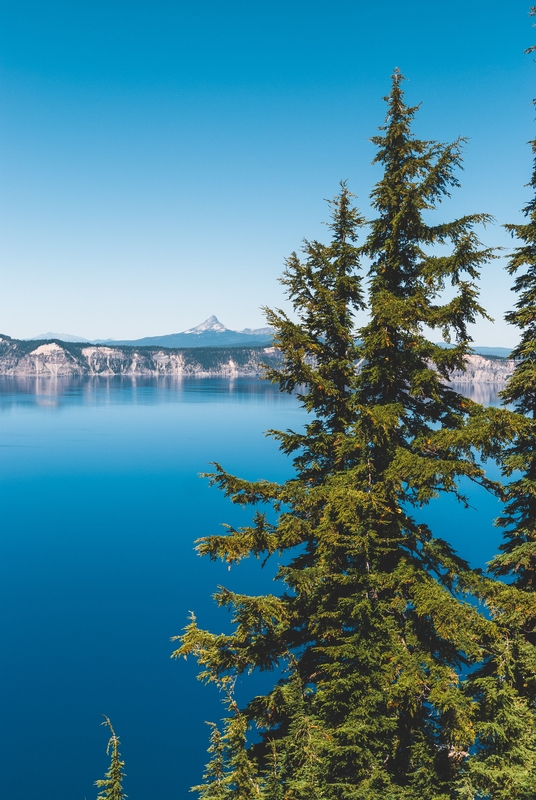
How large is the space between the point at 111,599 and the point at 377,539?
3093 cm

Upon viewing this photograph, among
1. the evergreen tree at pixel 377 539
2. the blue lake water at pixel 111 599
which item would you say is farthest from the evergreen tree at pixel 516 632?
the blue lake water at pixel 111 599

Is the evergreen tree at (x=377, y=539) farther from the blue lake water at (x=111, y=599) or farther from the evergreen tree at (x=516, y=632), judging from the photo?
the blue lake water at (x=111, y=599)

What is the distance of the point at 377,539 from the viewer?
785 cm

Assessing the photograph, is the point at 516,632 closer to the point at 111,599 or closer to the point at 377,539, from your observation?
the point at 377,539

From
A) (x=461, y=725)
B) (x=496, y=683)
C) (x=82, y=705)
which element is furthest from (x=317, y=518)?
(x=82, y=705)

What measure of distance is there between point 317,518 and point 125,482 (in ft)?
188

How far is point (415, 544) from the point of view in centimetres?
899

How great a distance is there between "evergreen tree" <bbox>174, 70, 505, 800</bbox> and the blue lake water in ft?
52.8

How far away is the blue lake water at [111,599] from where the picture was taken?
21.5 metres

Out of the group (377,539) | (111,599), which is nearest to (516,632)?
(377,539)

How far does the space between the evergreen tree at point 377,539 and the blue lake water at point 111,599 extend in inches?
633

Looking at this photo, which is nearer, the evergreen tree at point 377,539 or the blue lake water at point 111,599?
the evergreen tree at point 377,539

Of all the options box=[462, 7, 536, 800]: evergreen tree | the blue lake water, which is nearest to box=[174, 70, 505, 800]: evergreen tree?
box=[462, 7, 536, 800]: evergreen tree

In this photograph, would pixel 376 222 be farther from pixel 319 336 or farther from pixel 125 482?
pixel 125 482
